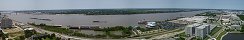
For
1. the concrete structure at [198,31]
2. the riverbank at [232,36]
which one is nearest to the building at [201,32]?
the concrete structure at [198,31]

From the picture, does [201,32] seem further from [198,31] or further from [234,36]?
[234,36]

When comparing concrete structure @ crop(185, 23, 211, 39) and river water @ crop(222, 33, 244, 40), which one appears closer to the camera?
river water @ crop(222, 33, 244, 40)

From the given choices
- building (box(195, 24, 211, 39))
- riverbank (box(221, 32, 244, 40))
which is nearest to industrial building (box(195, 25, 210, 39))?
building (box(195, 24, 211, 39))

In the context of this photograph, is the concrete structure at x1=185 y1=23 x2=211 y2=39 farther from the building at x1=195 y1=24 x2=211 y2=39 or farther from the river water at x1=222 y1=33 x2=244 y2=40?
the river water at x1=222 y1=33 x2=244 y2=40

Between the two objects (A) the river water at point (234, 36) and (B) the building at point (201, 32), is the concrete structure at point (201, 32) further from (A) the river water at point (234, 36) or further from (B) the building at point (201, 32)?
(A) the river water at point (234, 36)

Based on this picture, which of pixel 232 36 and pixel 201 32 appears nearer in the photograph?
pixel 201 32

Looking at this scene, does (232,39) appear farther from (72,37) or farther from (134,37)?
(72,37)

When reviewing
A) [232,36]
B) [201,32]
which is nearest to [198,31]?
[201,32]

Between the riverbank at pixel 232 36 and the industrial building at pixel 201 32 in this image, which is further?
the industrial building at pixel 201 32

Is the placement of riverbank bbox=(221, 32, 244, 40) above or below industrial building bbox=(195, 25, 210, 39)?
below

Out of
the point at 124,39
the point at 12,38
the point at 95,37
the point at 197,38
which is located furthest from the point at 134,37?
the point at 12,38

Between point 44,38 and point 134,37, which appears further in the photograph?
point 134,37
